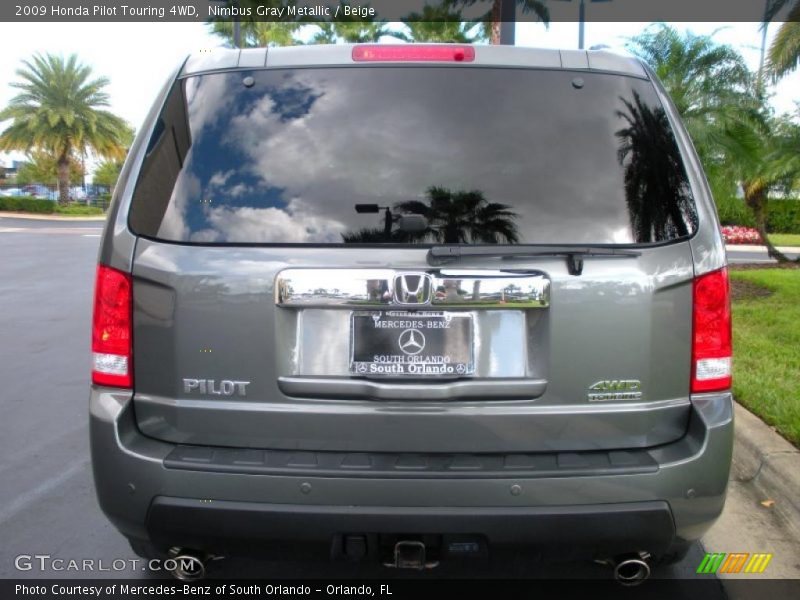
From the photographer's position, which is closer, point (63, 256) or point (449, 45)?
point (449, 45)

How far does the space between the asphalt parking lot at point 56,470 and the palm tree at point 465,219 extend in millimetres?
1146

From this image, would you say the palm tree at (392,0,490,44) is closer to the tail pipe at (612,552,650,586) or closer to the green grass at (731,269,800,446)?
the green grass at (731,269,800,446)

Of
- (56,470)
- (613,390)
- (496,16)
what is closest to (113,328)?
(613,390)

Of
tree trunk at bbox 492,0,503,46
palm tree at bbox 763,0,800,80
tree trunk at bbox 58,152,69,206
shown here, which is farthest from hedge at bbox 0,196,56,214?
palm tree at bbox 763,0,800,80

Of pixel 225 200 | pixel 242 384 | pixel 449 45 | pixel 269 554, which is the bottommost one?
pixel 269 554

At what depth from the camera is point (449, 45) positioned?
2.79m

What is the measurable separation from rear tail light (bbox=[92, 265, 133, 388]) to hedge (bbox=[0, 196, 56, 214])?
5373 centimetres

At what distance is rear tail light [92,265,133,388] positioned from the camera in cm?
258

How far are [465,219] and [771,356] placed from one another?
533cm

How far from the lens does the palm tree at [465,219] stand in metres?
2.52

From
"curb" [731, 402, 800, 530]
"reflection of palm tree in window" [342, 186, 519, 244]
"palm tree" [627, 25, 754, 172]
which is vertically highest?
"palm tree" [627, 25, 754, 172]

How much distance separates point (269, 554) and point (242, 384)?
560 millimetres

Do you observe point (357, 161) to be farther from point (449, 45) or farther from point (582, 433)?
point (582, 433)

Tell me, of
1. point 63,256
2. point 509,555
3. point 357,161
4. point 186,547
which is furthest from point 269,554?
point 63,256
